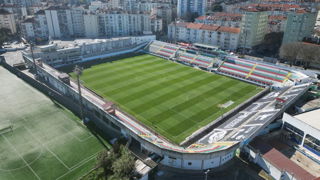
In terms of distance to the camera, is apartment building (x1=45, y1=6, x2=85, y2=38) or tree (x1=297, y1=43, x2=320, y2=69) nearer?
tree (x1=297, y1=43, x2=320, y2=69)

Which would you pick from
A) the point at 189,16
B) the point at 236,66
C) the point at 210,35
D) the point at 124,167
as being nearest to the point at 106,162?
the point at 124,167

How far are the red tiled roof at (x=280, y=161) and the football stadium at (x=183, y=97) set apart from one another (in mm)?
1735

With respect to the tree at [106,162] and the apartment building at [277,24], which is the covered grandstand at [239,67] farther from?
the tree at [106,162]

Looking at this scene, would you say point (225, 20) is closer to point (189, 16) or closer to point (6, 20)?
point (189, 16)

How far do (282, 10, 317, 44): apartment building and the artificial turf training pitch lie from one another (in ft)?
94.5

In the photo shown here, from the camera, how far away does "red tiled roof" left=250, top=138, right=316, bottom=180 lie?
85.2ft

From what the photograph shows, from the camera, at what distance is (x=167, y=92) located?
4928cm

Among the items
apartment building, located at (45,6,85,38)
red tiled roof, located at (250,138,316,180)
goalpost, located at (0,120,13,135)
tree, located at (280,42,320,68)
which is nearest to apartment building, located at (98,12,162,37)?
apartment building, located at (45,6,85,38)

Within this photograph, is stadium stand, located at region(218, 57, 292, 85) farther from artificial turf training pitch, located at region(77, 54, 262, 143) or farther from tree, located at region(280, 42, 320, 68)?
tree, located at region(280, 42, 320, 68)

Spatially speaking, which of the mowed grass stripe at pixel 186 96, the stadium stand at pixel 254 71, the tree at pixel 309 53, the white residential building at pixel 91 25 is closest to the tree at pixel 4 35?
the white residential building at pixel 91 25

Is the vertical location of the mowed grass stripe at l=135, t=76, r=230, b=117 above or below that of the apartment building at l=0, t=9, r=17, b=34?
below

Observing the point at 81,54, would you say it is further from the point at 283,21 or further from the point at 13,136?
the point at 283,21

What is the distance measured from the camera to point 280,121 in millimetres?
35312

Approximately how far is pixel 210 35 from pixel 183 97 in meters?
46.1
